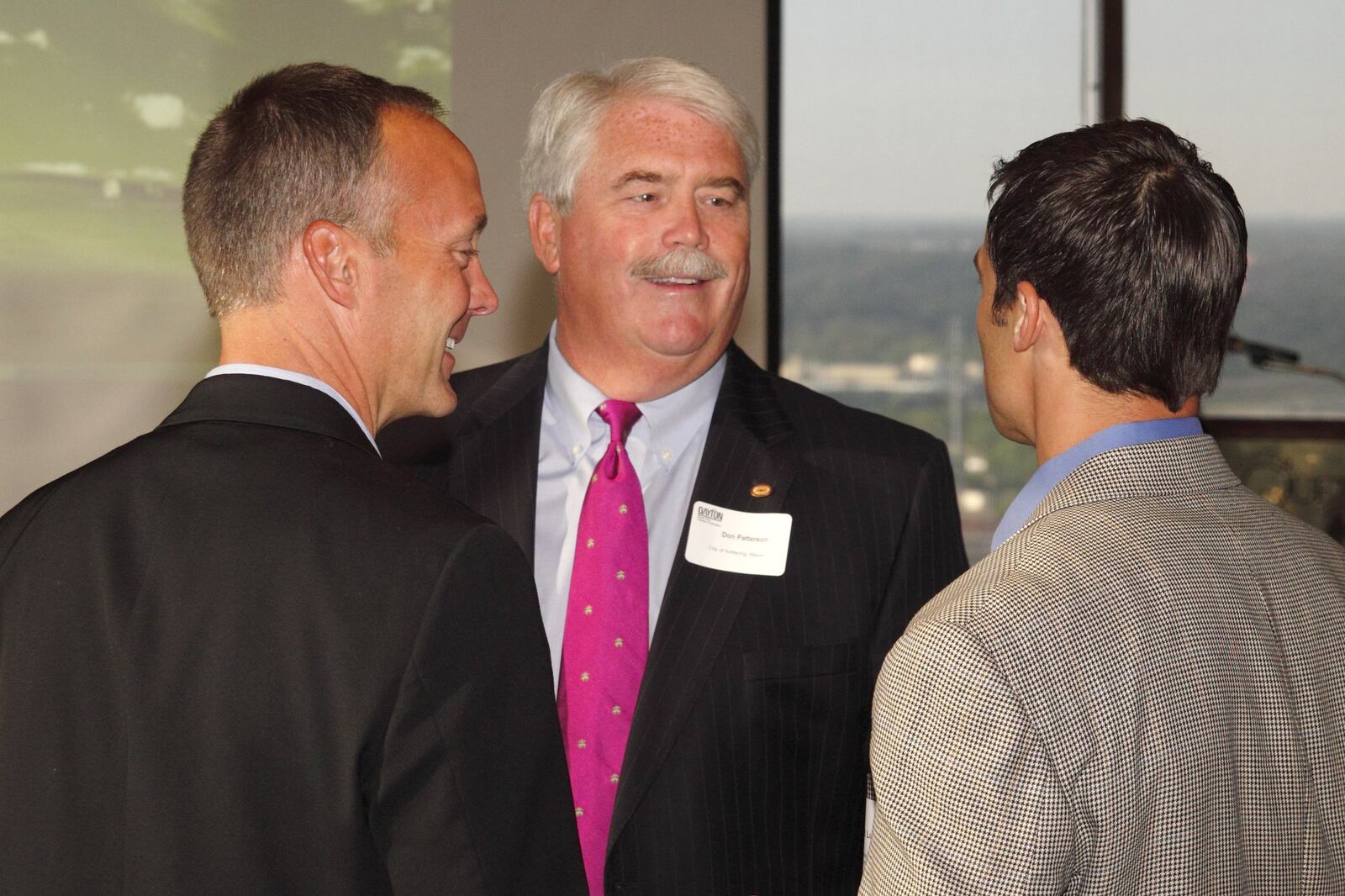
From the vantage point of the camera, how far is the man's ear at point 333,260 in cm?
136

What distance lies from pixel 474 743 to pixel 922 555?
1.09m

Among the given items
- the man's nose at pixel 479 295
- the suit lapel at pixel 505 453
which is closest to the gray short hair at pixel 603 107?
the suit lapel at pixel 505 453

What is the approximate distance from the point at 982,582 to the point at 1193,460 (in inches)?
11.4

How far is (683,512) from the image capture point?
83.4 inches

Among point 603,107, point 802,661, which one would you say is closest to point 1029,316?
point 802,661

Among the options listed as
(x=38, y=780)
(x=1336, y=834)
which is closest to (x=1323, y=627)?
(x=1336, y=834)

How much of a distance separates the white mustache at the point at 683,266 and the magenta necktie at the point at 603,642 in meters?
0.30

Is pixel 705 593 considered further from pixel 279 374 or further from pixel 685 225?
pixel 279 374

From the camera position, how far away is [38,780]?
1.22m

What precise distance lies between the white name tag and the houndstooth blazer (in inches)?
29.1

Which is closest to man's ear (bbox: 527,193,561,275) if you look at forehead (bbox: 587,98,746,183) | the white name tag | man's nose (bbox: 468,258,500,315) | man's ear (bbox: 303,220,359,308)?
forehead (bbox: 587,98,746,183)

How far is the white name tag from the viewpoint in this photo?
1997 millimetres

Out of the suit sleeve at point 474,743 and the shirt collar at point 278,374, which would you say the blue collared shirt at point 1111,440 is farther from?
the shirt collar at point 278,374

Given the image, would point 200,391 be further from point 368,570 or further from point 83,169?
point 83,169
